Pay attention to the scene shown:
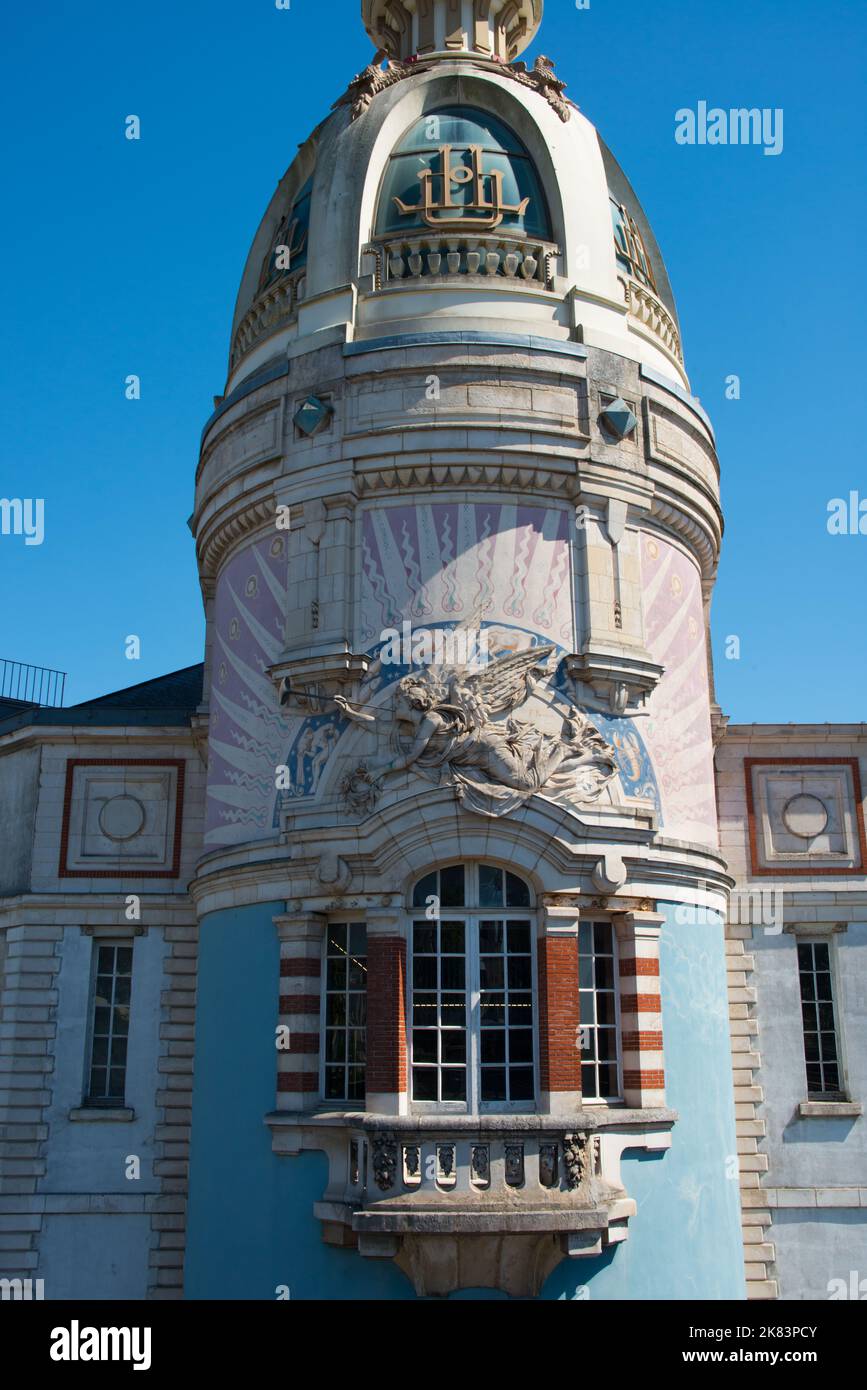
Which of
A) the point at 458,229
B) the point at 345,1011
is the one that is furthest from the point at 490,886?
the point at 458,229

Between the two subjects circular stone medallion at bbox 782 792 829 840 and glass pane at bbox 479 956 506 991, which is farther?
circular stone medallion at bbox 782 792 829 840

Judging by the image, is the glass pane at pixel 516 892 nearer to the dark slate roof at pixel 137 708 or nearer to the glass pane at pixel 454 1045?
the glass pane at pixel 454 1045

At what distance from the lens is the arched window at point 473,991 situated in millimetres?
14586

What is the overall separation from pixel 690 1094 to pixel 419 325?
10583 millimetres

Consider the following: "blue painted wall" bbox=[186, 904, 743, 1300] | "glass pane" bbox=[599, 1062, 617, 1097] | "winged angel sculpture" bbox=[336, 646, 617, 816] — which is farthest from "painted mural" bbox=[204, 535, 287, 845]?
"glass pane" bbox=[599, 1062, 617, 1097]

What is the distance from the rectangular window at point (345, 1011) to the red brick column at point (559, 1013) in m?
2.17

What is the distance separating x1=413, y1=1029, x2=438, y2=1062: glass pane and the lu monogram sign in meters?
10.7

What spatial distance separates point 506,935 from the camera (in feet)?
49.2

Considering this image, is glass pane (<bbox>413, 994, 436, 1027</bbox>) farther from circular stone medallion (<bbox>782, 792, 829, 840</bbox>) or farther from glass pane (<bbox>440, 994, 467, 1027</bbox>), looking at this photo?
circular stone medallion (<bbox>782, 792, 829, 840</bbox>)

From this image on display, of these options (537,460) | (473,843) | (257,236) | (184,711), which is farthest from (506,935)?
(257,236)

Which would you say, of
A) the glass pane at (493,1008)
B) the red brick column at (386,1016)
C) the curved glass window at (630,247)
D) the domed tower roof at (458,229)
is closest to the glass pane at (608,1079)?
the glass pane at (493,1008)

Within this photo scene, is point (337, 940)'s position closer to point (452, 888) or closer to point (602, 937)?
point (452, 888)

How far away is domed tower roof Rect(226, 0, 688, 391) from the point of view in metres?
17.4

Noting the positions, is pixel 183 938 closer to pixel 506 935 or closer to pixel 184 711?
pixel 184 711
